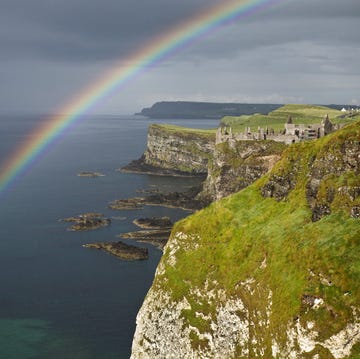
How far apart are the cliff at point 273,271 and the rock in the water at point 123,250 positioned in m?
51.9

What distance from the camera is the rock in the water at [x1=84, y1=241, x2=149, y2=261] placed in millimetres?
109512

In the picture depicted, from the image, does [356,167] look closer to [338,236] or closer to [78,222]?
[338,236]

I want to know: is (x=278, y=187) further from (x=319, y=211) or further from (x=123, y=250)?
(x=123, y=250)

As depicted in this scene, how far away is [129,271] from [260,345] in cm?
6256

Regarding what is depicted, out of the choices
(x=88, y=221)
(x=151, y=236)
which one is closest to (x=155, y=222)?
(x=151, y=236)

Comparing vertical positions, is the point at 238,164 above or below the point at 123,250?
above

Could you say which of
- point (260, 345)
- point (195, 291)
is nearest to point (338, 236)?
point (260, 345)

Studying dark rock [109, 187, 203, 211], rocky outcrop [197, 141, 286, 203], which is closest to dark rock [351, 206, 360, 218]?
rocky outcrop [197, 141, 286, 203]

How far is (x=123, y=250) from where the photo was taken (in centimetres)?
11275

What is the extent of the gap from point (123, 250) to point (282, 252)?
237ft

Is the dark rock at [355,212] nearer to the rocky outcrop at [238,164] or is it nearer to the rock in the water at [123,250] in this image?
the rocky outcrop at [238,164]

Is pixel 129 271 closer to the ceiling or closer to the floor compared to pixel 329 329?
closer to the floor

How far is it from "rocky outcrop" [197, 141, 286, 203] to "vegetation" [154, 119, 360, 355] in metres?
57.0

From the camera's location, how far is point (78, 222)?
461 ft
